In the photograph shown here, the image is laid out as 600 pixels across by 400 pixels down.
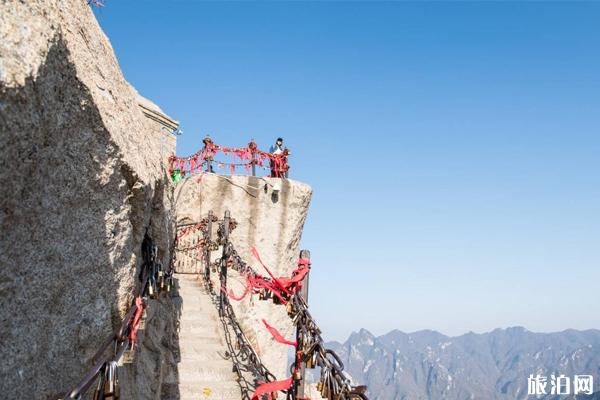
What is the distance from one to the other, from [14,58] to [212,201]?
56.7 feet

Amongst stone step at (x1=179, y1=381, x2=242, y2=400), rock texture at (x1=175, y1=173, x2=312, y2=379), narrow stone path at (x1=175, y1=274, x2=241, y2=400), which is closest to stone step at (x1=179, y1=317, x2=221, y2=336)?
narrow stone path at (x1=175, y1=274, x2=241, y2=400)

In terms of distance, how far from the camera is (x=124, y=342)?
3777mm

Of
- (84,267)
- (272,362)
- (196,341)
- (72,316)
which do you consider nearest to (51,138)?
(84,267)

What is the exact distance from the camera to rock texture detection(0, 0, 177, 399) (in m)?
2.41

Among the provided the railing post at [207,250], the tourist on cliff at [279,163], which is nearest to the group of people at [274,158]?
the tourist on cliff at [279,163]

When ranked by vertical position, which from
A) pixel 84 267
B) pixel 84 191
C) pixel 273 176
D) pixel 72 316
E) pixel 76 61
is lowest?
pixel 72 316

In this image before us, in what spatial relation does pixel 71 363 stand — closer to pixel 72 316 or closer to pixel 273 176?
pixel 72 316

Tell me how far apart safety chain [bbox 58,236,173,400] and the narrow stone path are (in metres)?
4.67

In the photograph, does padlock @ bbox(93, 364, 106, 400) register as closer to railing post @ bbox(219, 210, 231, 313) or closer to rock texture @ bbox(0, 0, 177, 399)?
rock texture @ bbox(0, 0, 177, 399)

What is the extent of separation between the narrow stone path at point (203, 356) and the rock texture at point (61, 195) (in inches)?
227

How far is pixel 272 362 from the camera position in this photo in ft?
59.2

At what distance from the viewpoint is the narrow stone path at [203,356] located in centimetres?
935

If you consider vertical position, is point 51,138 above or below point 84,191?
above

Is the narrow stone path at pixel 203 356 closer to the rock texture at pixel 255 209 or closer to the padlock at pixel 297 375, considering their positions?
the padlock at pixel 297 375
